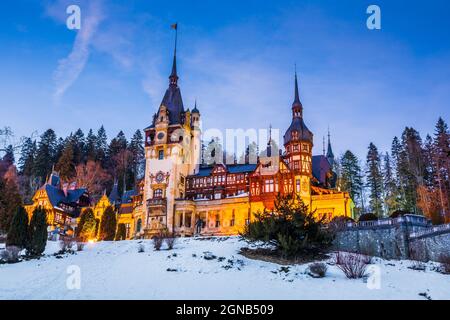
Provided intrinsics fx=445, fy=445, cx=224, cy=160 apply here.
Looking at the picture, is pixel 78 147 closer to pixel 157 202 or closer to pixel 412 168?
pixel 157 202

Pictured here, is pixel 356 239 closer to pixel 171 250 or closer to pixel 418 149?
pixel 171 250

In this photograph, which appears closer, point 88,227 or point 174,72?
point 88,227

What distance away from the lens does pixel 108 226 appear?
44750mm

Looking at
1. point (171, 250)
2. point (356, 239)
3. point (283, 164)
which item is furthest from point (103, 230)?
point (356, 239)

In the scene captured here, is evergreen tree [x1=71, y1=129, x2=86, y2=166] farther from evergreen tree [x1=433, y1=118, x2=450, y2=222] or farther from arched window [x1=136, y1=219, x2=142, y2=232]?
evergreen tree [x1=433, y1=118, x2=450, y2=222]

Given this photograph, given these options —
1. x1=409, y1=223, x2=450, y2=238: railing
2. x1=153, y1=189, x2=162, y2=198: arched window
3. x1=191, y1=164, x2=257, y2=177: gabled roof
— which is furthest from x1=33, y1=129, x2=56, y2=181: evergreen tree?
x1=409, y1=223, x2=450, y2=238: railing

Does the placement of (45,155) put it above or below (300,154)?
above

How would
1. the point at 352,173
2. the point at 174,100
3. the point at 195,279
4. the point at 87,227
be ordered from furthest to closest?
1. the point at 352,173
2. the point at 174,100
3. the point at 87,227
4. the point at 195,279

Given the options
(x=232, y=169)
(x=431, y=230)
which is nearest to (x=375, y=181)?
(x=232, y=169)

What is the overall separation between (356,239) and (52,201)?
161 feet

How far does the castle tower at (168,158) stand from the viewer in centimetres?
5506

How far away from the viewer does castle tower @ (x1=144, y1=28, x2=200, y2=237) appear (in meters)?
55.1

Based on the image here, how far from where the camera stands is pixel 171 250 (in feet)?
106

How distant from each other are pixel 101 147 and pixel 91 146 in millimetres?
2167
